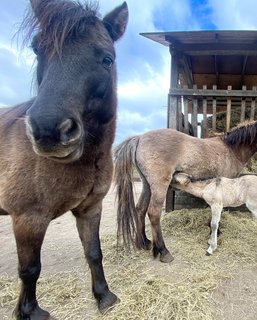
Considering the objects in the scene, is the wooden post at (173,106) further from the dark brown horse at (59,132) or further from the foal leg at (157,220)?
the dark brown horse at (59,132)

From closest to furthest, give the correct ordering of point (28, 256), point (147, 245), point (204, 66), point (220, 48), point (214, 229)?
point (28, 256), point (214, 229), point (147, 245), point (220, 48), point (204, 66)

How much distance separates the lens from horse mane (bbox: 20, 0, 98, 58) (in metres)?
1.93

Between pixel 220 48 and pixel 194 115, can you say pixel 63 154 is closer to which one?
pixel 194 115

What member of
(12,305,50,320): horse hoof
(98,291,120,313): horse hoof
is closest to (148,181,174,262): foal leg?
(98,291,120,313): horse hoof

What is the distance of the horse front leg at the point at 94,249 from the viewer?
2.71 meters

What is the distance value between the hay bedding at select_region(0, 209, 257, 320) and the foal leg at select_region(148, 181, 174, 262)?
141 mm

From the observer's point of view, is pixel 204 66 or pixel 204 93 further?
pixel 204 66

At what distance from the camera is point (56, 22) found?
6.40 feet

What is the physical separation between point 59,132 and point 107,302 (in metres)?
1.78

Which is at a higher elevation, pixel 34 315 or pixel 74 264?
pixel 34 315

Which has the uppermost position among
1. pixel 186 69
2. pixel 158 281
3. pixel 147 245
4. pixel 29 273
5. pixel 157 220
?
pixel 186 69

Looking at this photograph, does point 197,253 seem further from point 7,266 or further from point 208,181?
point 7,266

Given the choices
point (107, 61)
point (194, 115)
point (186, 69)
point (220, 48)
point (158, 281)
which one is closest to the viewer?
point (107, 61)

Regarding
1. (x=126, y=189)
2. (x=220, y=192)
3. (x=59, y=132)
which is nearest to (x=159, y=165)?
(x=126, y=189)
